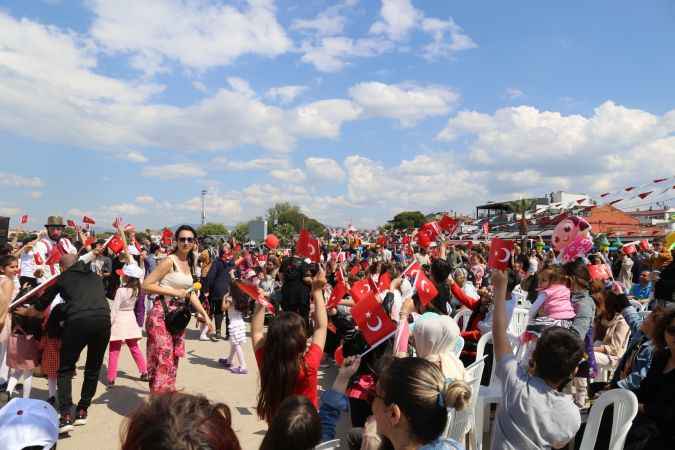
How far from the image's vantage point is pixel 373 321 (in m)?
3.34

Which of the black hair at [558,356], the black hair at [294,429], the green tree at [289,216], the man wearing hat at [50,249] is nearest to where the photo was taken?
the black hair at [294,429]

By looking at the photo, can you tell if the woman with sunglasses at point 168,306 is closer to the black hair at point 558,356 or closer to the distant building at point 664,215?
the black hair at point 558,356

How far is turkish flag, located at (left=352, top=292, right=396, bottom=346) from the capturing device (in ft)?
10.9

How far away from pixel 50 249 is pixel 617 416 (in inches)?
324

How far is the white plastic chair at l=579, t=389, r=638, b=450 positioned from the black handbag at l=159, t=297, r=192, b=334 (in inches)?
146

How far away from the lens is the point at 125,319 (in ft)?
19.7

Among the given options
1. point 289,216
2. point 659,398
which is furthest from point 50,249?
point 289,216

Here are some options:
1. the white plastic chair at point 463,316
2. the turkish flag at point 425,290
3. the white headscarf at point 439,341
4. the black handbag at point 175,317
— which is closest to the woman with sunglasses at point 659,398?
the white headscarf at point 439,341

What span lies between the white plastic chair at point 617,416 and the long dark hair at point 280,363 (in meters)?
1.78

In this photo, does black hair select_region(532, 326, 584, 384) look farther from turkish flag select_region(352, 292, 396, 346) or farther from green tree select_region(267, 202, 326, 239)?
green tree select_region(267, 202, 326, 239)

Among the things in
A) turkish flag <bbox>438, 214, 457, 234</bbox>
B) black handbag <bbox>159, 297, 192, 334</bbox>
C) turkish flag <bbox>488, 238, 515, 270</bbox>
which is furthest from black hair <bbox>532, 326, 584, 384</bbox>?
turkish flag <bbox>438, 214, 457, 234</bbox>

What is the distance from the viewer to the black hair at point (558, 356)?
230cm

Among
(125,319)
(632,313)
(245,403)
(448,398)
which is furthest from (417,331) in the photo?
(125,319)

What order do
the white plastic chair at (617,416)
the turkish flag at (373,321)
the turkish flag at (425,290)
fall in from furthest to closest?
the turkish flag at (425,290) < the turkish flag at (373,321) < the white plastic chair at (617,416)
